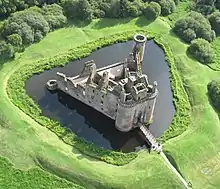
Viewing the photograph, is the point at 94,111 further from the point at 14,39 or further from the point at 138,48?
the point at 14,39

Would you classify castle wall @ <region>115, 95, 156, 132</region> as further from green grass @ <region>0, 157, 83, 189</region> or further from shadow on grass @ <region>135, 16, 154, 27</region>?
shadow on grass @ <region>135, 16, 154, 27</region>

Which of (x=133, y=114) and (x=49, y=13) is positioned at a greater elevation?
(x=49, y=13)

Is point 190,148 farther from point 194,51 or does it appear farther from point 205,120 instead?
point 194,51

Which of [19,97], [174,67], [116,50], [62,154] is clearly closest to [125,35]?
[116,50]

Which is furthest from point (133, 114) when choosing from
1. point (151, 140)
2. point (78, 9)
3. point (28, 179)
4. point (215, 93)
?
point (78, 9)

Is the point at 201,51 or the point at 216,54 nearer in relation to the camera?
the point at 201,51

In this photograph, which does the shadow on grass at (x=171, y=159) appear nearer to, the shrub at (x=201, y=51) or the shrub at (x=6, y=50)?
the shrub at (x=201, y=51)

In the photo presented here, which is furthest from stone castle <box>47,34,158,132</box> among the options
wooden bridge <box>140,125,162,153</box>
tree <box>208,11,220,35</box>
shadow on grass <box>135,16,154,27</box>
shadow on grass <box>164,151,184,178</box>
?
tree <box>208,11,220,35</box>
